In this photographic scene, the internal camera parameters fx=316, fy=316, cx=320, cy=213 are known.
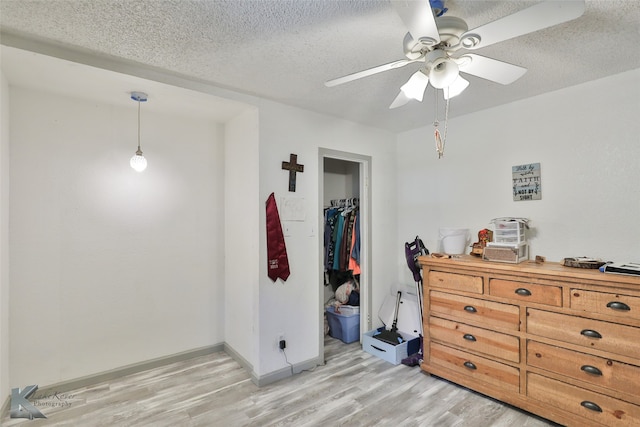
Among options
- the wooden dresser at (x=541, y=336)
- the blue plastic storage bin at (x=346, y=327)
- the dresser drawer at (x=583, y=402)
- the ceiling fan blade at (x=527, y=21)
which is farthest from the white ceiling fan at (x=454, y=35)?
the blue plastic storage bin at (x=346, y=327)

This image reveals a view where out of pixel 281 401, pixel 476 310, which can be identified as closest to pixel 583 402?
pixel 476 310

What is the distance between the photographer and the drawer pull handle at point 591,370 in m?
1.93

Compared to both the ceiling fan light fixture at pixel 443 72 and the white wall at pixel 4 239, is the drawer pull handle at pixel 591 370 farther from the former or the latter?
the white wall at pixel 4 239

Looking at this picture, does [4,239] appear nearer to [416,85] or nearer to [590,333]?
[416,85]

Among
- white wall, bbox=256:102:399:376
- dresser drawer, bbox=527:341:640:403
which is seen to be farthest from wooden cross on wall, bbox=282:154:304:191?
dresser drawer, bbox=527:341:640:403

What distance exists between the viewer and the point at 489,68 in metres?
1.57

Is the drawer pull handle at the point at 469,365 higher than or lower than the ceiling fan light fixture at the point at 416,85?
lower

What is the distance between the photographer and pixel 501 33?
1.28m

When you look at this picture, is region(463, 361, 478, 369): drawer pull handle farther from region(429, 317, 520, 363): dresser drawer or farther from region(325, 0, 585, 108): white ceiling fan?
region(325, 0, 585, 108): white ceiling fan

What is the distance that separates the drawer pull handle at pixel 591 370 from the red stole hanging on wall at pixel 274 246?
2.14m

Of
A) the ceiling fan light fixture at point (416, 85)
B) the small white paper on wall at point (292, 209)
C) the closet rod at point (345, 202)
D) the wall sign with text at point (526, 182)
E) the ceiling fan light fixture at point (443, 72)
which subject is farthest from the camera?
the closet rod at point (345, 202)

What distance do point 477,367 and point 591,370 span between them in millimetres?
713

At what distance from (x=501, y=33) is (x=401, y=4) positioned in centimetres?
47

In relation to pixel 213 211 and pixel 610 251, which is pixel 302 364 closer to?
pixel 213 211
